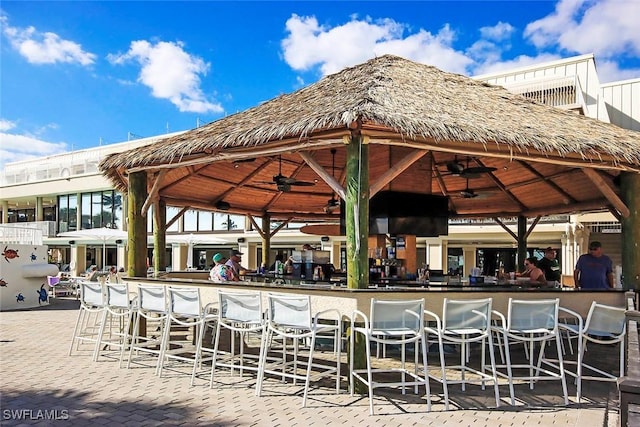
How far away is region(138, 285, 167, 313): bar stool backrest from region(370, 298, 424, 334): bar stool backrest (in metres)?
3.03

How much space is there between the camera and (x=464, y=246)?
2380 centimetres

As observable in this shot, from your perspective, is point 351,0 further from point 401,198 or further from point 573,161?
point 573,161

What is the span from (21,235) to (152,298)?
1162 cm

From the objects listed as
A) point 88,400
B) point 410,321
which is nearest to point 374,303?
point 410,321

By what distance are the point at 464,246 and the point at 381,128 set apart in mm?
18477

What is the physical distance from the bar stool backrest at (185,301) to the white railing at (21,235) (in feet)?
38.7

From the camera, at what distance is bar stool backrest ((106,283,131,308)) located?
755 centimetres

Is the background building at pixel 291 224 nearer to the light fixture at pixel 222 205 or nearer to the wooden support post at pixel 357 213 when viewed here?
the light fixture at pixel 222 205

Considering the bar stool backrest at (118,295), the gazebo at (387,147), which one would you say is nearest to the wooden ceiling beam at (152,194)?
the gazebo at (387,147)

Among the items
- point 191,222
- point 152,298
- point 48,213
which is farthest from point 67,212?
point 152,298

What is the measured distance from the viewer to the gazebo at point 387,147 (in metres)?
6.44

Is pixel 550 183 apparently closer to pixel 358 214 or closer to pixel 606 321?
pixel 606 321

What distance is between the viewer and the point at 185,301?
272 inches

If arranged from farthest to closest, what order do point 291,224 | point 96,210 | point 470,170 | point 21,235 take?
1. point 96,210
2. point 291,224
3. point 21,235
4. point 470,170
